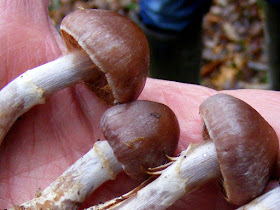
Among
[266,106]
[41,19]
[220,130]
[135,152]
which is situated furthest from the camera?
[41,19]

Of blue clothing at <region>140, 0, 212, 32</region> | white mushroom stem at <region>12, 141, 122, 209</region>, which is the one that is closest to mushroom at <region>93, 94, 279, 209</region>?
white mushroom stem at <region>12, 141, 122, 209</region>

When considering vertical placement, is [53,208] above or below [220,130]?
below

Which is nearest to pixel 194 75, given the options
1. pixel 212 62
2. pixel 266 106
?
pixel 212 62

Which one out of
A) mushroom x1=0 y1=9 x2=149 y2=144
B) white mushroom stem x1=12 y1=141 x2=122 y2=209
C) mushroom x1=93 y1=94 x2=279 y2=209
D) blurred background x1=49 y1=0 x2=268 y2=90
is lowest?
blurred background x1=49 y1=0 x2=268 y2=90

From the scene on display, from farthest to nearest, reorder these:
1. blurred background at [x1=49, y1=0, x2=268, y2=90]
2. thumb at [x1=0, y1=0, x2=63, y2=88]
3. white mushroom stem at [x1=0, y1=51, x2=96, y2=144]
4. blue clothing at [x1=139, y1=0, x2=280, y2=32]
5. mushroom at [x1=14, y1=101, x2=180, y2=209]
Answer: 1. blurred background at [x1=49, y1=0, x2=268, y2=90]
2. blue clothing at [x1=139, y1=0, x2=280, y2=32]
3. thumb at [x1=0, y1=0, x2=63, y2=88]
4. white mushroom stem at [x1=0, y1=51, x2=96, y2=144]
5. mushroom at [x1=14, y1=101, x2=180, y2=209]

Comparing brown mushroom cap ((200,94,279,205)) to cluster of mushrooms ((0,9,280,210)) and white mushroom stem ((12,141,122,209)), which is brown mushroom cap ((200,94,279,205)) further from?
white mushroom stem ((12,141,122,209))

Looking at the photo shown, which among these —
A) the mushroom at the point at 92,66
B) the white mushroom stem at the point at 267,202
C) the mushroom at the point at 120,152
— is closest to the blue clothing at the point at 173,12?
the mushroom at the point at 92,66

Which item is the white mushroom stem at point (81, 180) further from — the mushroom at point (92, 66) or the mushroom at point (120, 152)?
the mushroom at point (92, 66)

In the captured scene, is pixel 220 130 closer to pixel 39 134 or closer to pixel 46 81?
pixel 46 81
